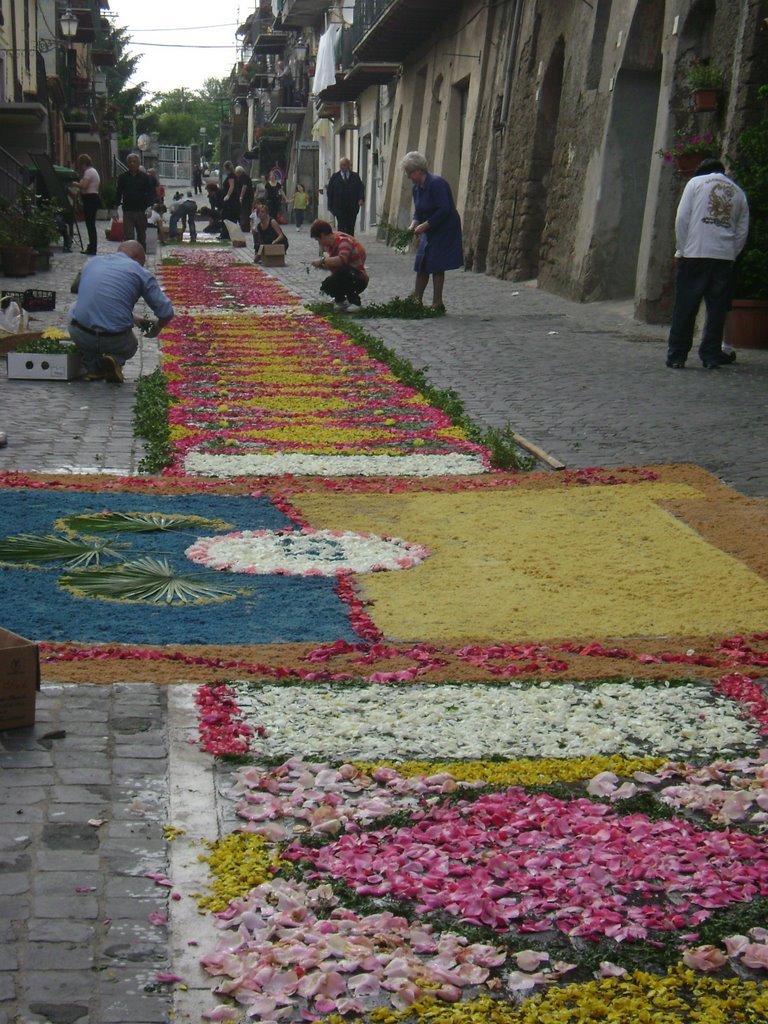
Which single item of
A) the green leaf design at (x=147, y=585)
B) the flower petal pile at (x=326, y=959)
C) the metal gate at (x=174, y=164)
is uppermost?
the flower petal pile at (x=326, y=959)

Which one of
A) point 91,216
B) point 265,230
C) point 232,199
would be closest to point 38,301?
point 91,216

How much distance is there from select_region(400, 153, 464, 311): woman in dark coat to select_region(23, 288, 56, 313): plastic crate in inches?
158

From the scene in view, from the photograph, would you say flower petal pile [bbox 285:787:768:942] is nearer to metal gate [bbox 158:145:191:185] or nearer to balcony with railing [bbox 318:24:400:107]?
balcony with railing [bbox 318:24:400:107]

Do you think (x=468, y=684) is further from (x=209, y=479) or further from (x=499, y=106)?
(x=499, y=106)

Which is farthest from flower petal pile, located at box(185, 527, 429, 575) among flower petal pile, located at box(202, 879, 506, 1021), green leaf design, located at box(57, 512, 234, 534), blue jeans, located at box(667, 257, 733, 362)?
blue jeans, located at box(667, 257, 733, 362)

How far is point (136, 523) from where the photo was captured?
6586mm

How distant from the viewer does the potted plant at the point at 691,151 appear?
1319cm

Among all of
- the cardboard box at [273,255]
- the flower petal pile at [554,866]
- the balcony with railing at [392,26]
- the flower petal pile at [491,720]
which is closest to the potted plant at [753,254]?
the flower petal pile at [491,720]

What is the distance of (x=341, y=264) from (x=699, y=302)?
572cm

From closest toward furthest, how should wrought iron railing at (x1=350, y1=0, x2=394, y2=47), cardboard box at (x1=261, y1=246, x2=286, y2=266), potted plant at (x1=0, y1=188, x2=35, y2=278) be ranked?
potted plant at (x1=0, y1=188, x2=35, y2=278) < cardboard box at (x1=261, y1=246, x2=286, y2=266) < wrought iron railing at (x1=350, y1=0, x2=394, y2=47)

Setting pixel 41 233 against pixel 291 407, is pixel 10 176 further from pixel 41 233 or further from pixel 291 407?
pixel 291 407

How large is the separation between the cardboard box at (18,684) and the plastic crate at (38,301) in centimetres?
1157

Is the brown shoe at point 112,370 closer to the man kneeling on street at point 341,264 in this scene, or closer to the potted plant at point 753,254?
the man kneeling on street at point 341,264

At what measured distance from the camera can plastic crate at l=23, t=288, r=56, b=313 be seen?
49.5 feet
